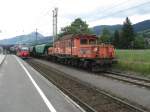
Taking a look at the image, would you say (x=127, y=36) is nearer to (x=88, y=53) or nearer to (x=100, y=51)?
(x=88, y=53)

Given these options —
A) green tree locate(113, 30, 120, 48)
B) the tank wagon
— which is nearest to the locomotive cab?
the tank wagon

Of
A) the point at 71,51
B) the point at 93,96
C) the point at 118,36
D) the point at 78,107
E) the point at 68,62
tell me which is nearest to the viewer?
the point at 78,107

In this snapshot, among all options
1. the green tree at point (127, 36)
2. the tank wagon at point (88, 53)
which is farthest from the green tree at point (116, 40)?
the tank wagon at point (88, 53)

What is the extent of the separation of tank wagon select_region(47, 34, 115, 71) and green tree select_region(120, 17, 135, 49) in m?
76.5

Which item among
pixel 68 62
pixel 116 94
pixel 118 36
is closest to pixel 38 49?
pixel 68 62

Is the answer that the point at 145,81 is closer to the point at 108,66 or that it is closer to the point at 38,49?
the point at 108,66

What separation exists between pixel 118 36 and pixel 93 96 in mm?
98664

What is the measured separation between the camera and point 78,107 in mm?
12906

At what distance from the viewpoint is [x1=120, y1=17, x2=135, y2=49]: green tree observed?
11488 centimetres

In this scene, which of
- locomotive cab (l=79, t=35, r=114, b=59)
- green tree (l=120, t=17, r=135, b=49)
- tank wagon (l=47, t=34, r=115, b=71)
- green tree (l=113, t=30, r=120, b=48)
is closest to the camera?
tank wagon (l=47, t=34, r=115, b=71)

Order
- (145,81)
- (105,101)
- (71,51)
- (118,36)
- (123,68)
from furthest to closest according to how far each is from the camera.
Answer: (118,36)
(71,51)
(123,68)
(145,81)
(105,101)

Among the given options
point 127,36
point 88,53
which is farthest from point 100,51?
point 127,36

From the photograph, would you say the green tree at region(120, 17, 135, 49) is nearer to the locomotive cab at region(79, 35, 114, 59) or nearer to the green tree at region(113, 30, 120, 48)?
the green tree at region(113, 30, 120, 48)

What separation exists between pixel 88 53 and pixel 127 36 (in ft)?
292
